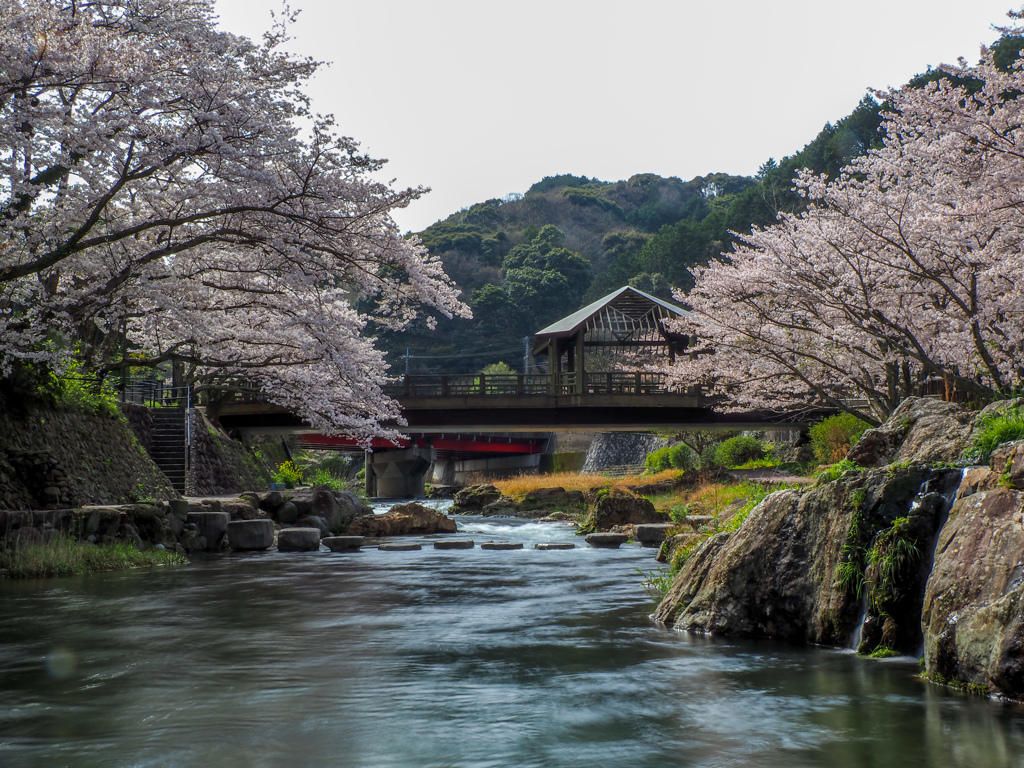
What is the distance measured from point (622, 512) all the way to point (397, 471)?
115 ft

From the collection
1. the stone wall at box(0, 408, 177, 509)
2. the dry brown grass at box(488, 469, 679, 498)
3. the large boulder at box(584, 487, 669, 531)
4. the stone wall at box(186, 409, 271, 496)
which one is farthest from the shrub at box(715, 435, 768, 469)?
the stone wall at box(0, 408, 177, 509)

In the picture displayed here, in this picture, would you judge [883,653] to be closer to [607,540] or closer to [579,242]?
[607,540]

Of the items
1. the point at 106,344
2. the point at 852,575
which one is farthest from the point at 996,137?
the point at 106,344

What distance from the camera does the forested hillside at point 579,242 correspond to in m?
65.2

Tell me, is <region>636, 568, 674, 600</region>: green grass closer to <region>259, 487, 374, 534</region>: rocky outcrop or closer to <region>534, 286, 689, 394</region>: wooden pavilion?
<region>259, 487, 374, 534</region>: rocky outcrop

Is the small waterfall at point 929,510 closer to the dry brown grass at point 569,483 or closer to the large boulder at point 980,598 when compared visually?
the large boulder at point 980,598

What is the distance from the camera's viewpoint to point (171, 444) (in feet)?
89.4

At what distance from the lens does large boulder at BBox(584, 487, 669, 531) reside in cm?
2277

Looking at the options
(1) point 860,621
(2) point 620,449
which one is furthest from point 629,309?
(1) point 860,621

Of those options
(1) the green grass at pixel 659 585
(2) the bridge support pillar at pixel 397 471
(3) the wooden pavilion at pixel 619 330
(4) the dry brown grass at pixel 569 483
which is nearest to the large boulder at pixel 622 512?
(1) the green grass at pixel 659 585

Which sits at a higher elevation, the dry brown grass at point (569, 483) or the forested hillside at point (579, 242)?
the forested hillside at point (579, 242)

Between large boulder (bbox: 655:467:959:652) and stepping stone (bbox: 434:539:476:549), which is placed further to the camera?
stepping stone (bbox: 434:539:476:549)

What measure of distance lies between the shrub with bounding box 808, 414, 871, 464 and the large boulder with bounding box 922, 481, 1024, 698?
733 inches

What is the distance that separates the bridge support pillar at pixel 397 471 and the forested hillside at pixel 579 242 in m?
26.9
